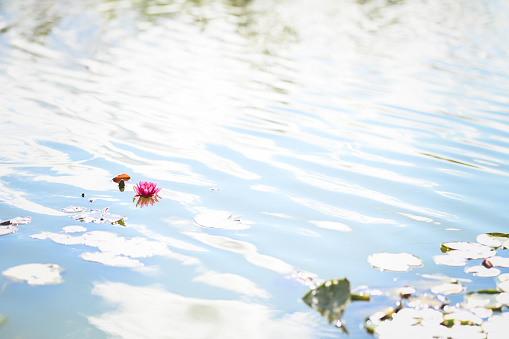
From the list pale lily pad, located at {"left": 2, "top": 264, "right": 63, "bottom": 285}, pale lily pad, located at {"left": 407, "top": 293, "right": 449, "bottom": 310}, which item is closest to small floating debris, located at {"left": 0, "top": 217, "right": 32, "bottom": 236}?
pale lily pad, located at {"left": 2, "top": 264, "right": 63, "bottom": 285}

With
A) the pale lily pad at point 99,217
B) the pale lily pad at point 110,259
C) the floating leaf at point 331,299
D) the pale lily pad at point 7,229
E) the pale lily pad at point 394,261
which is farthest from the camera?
the pale lily pad at point 99,217

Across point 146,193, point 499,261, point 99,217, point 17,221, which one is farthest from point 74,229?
point 499,261

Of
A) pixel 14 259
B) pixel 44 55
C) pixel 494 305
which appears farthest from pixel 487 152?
pixel 44 55

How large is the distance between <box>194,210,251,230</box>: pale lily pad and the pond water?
0.4 inches

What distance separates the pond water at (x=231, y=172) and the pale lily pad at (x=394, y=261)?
0.04m

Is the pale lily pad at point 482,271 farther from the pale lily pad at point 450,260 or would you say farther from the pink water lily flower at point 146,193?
the pink water lily flower at point 146,193

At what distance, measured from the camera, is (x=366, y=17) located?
13.3 meters

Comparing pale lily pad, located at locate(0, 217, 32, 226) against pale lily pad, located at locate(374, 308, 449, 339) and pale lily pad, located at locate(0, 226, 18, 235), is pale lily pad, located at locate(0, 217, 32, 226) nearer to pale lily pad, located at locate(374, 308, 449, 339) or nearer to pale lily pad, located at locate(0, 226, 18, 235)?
pale lily pad, located at locate(0, 226, 18, 235)

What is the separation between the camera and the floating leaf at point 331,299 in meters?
2.27

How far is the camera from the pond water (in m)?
2.35

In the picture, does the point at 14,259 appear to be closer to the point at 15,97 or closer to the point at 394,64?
the point at 15,97

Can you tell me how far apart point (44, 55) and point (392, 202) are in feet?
18.1

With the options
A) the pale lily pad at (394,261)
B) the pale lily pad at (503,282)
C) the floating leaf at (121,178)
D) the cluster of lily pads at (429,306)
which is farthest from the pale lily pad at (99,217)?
the pale lily pad at (503,282)

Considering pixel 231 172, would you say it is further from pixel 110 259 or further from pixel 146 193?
pixel 110 259
